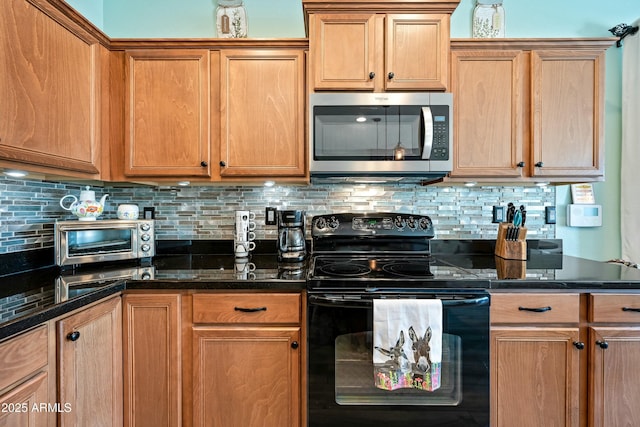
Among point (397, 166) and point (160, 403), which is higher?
point (397, 166)

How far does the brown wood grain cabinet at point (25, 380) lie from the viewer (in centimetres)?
85

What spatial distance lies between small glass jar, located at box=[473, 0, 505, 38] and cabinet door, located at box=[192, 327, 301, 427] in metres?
2.10

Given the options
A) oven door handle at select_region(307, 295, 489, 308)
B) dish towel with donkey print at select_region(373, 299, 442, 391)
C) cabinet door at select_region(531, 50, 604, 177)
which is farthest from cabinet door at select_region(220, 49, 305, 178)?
cabinet door at select_region(531, 50, 604, 177)

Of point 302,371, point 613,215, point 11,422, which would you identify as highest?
point 613,215

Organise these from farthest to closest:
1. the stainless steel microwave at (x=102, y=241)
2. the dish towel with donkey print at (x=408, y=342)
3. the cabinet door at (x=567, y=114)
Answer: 1. the cabinet door at (x=567, y=114)
2. the stainless steel microwave at (x=102, y=241)
3. the dish towel with donkey print at (x=408, y=342)

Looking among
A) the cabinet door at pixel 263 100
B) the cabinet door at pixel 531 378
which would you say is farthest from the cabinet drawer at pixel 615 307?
the cabinet door at pixel 263 100

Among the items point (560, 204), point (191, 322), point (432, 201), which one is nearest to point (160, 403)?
point (191, 322)

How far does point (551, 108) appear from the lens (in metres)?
1.68

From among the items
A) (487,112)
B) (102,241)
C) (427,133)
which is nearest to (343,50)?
(427,133)

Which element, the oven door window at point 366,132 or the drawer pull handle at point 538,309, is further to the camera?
the oven door window at point 366,132

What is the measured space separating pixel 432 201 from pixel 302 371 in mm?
1309

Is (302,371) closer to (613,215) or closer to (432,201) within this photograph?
(432,201)

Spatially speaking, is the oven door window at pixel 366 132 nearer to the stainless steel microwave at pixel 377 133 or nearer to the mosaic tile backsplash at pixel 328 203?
the stainless steel microwave at pixel 377 133

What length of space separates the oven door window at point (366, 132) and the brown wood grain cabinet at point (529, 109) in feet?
0.95
